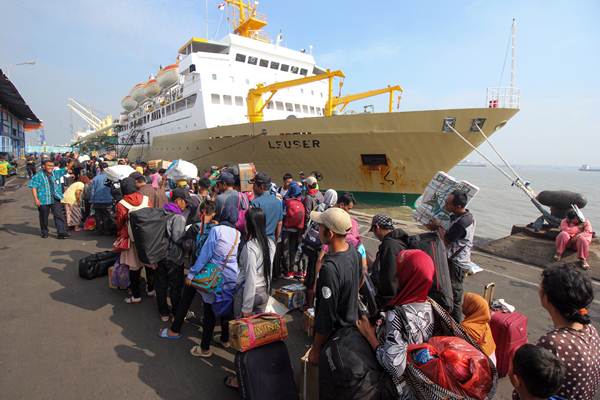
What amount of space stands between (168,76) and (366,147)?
46.8 ft

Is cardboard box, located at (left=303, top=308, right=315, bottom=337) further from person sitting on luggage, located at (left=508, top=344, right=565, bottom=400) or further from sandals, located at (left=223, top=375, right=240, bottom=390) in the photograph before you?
person sitting on luggage, located at (left=508, top=344, right=565, bottom=400)

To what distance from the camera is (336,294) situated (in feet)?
6.06

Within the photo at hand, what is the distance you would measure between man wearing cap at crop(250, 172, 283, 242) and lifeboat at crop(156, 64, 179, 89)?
17.3 meters

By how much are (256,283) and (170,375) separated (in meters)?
1.06

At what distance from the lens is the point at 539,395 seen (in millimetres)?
1291

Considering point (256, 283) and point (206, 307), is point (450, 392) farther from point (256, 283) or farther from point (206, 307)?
point (206, 307)

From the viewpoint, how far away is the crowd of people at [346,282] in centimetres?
143

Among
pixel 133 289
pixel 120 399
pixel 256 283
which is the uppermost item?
pixel 256 283

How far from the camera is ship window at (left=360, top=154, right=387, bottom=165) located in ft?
37.8

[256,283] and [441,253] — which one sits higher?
[441,253]

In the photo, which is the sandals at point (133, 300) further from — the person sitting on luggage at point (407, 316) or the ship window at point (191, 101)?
the ship window at point (191, 101)

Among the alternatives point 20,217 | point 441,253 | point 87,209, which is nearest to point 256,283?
point 441,253

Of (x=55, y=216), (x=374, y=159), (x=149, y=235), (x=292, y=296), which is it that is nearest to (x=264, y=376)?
(x=292, y=296)

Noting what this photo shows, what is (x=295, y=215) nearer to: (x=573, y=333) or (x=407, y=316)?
(x=407, y=316)
